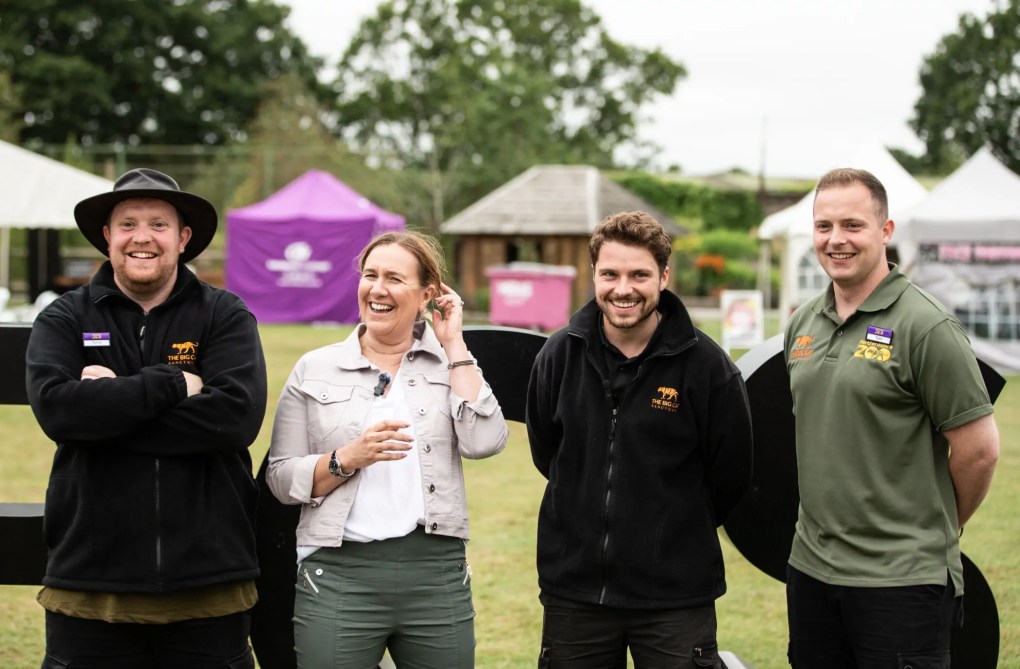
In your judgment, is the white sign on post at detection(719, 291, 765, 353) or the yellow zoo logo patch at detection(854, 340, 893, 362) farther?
the white sign on post at detection(719, 291, 765, 353)

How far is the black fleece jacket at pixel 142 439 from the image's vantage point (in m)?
2.83

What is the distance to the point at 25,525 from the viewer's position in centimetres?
372

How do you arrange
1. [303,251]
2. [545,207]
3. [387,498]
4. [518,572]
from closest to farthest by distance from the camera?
[387,498], [518,572], [303,251], [545,207]

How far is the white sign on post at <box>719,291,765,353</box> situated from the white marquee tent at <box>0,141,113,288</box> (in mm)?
9420

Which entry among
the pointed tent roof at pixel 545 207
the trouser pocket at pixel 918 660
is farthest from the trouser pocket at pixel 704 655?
the pointed tent roof at pixel 545 207

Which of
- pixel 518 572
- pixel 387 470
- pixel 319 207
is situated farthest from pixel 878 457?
pixel 319 207

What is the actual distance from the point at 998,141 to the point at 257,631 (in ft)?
161

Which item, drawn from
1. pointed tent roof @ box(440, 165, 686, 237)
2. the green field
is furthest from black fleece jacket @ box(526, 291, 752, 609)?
pointed tent roof @ box(440, 165, 686, 237)

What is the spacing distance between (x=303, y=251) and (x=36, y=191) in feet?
25.9

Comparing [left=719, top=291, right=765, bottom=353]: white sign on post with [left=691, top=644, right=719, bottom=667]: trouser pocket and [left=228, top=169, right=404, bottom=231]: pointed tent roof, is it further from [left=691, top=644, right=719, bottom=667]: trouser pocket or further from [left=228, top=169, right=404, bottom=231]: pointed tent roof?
[left=691, top=644, right=719, bottom=667]: trouser pocket

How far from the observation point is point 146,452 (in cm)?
288

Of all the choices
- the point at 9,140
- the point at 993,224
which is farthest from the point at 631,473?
the point at 9,140

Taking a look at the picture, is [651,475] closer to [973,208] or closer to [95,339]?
[95,339]

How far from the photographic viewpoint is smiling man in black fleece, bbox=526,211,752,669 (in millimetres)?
2914
